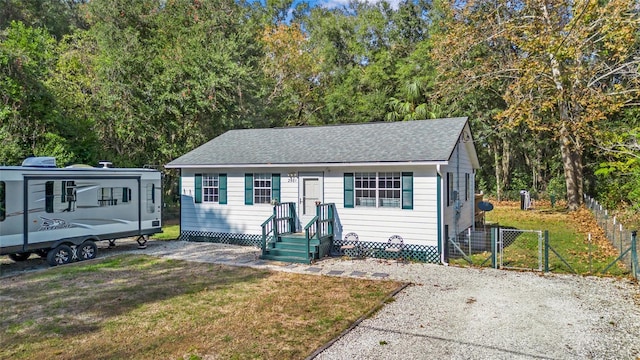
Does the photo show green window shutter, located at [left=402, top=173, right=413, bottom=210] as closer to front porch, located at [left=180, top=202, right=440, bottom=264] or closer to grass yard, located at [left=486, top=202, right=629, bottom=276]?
front porch, located at [left=180, top=202, right=440, bottom=264]

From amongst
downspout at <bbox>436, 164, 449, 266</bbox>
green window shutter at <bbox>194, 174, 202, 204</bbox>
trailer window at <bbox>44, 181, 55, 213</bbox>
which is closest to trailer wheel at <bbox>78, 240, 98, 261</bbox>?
trailer window at <bbox>44, 181, 55, 213</bbox>

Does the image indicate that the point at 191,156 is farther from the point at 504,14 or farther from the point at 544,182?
the point at 544,182

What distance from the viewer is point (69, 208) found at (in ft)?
38.5

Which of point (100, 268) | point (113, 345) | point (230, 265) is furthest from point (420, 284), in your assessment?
point (100, 268)

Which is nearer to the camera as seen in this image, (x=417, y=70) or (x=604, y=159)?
(x=604, y=159)

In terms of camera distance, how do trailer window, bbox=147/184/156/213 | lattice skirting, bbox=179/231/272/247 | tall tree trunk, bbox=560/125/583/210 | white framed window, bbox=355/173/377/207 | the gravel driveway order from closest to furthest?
the gravel driveway, white framed window, bbox=355/173/377/207, lattice skirting, bbox=179/231/272/247, trailer window, bbox=147/184/156/213, tall tree trunk, bbox=560/125/583/210

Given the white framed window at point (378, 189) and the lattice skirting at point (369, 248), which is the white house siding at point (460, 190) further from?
the white framed window at point (378, 189)

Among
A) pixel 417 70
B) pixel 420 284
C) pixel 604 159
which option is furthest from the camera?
pixel 417 70

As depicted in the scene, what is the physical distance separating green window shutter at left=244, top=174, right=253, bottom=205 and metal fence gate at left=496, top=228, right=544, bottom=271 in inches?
318

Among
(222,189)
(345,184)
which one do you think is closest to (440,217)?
(345,184)

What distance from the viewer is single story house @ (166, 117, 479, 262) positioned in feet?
37.4

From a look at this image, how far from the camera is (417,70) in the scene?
3027cm

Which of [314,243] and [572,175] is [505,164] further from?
[314,243]

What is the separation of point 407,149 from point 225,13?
2063cm
